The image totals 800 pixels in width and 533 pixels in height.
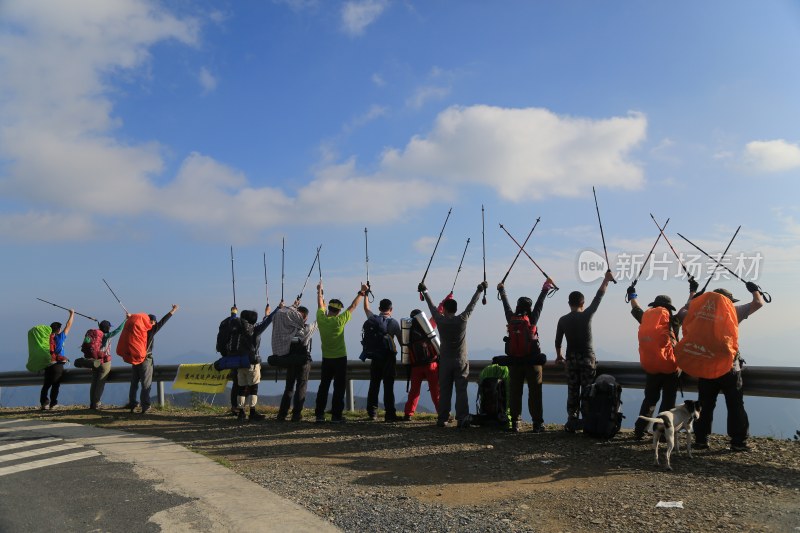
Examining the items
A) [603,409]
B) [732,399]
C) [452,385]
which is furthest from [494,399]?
[732,399]

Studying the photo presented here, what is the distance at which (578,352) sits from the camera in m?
9.65

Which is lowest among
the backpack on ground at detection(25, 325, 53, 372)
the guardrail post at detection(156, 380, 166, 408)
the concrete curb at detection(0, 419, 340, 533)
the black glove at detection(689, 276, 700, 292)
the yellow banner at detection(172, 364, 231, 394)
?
the concrete curb at detection(0, 419, 340, 533)

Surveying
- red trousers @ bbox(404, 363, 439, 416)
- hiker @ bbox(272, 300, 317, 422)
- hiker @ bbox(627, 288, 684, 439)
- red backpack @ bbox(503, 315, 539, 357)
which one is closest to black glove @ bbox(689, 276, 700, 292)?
hiker @ bbox(627, 288, 684, 439)

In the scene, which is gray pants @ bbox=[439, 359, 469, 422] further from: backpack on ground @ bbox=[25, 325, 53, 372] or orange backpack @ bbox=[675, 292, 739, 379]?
backpack on ground @ bbox=[25, 325, 53, 372]

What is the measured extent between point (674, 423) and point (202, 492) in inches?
220

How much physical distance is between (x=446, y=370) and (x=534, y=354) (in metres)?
1.63

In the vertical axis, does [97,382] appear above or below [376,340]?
below

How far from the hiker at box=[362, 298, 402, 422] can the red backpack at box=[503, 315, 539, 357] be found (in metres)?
2.35

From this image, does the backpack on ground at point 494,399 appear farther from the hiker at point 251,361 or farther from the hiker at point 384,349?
the hiker at point 251,361

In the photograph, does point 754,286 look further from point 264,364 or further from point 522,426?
point 264,364

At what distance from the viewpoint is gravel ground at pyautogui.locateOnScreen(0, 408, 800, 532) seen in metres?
5.58

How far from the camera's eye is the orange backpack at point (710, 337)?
790 cm

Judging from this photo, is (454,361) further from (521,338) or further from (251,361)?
(251,361)

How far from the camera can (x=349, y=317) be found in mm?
11711
